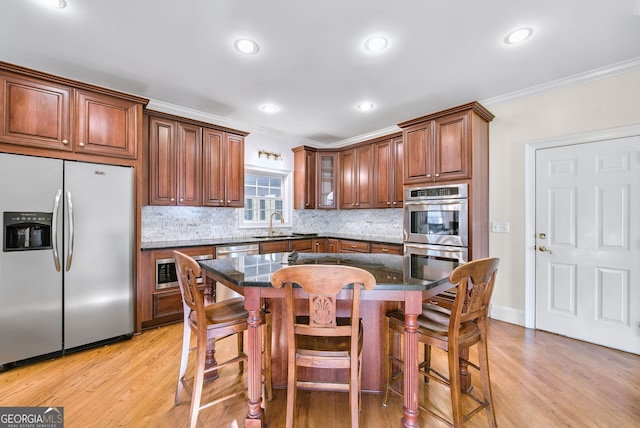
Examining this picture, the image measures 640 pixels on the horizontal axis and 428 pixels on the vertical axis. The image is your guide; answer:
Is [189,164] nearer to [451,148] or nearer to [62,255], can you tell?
[62,255]

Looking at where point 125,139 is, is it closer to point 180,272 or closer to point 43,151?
point 43,151

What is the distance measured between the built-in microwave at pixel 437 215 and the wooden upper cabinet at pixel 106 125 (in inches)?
126

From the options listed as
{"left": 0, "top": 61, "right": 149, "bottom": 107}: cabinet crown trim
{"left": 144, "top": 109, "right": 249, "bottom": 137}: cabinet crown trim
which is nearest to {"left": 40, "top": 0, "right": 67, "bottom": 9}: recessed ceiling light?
{"left": 0, "top": 61, "right": 149, "bottom": 107}: cabinet crown trim

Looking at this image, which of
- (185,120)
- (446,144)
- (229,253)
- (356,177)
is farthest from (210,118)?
(446,144)

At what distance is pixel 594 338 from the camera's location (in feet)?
9.18

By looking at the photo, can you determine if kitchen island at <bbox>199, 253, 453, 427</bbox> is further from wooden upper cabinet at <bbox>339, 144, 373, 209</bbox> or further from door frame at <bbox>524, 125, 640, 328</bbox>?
wooden upper cabinet at <bbox>339, 144, 373, 209</bbox>

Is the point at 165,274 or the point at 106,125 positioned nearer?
the point at 106,125

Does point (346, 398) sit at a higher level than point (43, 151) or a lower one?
lower

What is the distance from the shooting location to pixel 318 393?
1.96m

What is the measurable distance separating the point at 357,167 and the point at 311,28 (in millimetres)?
2797

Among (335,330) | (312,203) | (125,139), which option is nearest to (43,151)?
(125,139)

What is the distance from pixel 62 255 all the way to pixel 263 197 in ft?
9.16

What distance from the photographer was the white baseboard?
3.25 metres

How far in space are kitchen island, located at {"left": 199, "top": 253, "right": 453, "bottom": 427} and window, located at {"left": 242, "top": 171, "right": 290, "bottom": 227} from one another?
2444mm
